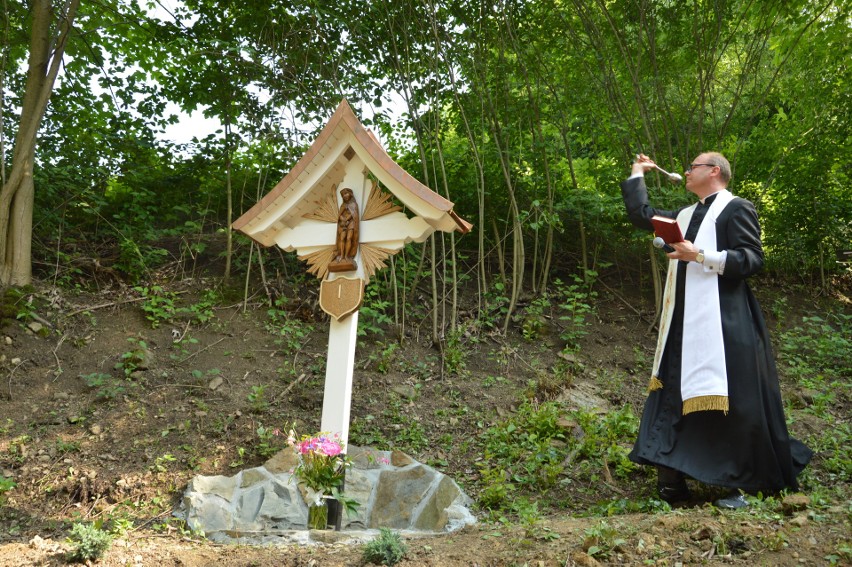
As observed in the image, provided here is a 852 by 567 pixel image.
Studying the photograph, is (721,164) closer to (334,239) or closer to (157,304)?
(334,239)

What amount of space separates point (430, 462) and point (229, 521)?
4.51ft

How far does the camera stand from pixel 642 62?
296 inches

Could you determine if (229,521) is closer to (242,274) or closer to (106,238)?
(242,274)

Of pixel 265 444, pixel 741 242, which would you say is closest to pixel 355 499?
pixel 265 444

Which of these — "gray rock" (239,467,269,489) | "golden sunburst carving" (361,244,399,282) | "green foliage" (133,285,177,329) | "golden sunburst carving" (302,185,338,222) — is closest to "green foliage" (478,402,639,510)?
"gray rock" (239,467,269,489)

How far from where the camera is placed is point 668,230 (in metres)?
3.56

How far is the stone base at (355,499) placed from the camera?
4.06 metres

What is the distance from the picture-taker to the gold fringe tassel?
354 cm

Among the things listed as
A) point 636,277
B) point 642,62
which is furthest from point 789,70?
point 636,277

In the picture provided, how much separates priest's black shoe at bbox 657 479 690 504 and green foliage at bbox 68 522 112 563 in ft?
9.02

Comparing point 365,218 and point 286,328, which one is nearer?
point 365,218

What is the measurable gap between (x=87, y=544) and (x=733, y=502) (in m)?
2.99

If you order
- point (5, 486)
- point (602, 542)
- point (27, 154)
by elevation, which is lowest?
point (5, 486)

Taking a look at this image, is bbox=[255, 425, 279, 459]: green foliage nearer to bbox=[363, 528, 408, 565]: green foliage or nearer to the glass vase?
the glass vase
